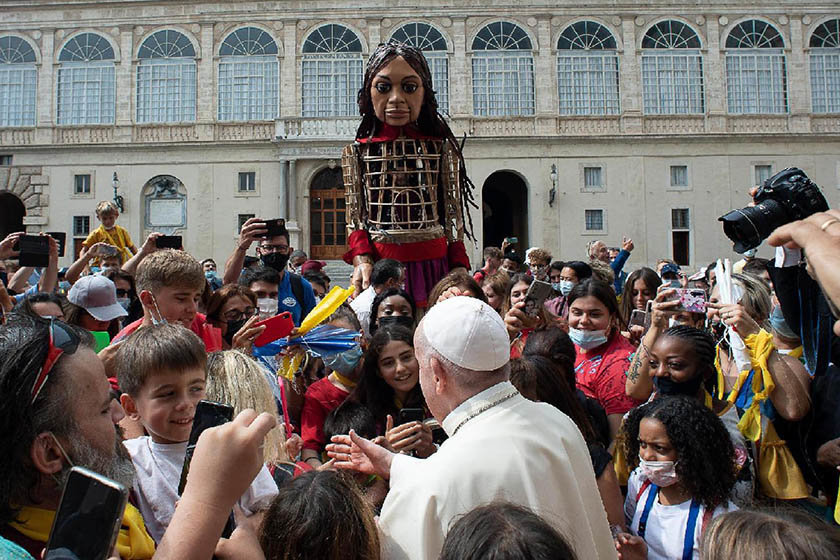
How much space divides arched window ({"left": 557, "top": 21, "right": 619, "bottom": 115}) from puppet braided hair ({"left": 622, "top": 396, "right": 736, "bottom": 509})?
1065 inches

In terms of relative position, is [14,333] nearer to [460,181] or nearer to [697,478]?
[697,478]

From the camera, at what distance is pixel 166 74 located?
95.5 ft

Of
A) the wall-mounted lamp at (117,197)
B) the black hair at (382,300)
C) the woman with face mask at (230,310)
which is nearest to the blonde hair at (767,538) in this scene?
the black hair at (382,300)

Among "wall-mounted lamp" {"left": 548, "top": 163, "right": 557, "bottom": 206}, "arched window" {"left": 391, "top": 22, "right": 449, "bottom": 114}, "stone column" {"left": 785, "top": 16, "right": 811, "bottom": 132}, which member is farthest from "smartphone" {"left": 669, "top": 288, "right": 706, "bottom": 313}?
"stone column" {"left": 785, "top": 16, "right": 811, "bottom": 132}

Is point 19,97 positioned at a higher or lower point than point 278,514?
higher

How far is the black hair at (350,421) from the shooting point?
3916 mm

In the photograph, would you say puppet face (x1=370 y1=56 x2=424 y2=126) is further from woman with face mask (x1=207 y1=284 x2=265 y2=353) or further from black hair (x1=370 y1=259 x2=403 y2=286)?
woman with face mask (x1=207 y1=284 x2=265 y2=353)

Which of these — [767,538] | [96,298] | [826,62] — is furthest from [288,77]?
[767,538]

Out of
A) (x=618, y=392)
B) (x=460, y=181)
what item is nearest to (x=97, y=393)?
(x=618, y=392)

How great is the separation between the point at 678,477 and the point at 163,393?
2.52m

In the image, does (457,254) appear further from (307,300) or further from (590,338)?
(307,300)

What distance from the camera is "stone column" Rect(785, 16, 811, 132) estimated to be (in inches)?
1136

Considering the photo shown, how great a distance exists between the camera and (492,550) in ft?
5.34

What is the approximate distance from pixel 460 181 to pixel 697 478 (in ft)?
10.9
